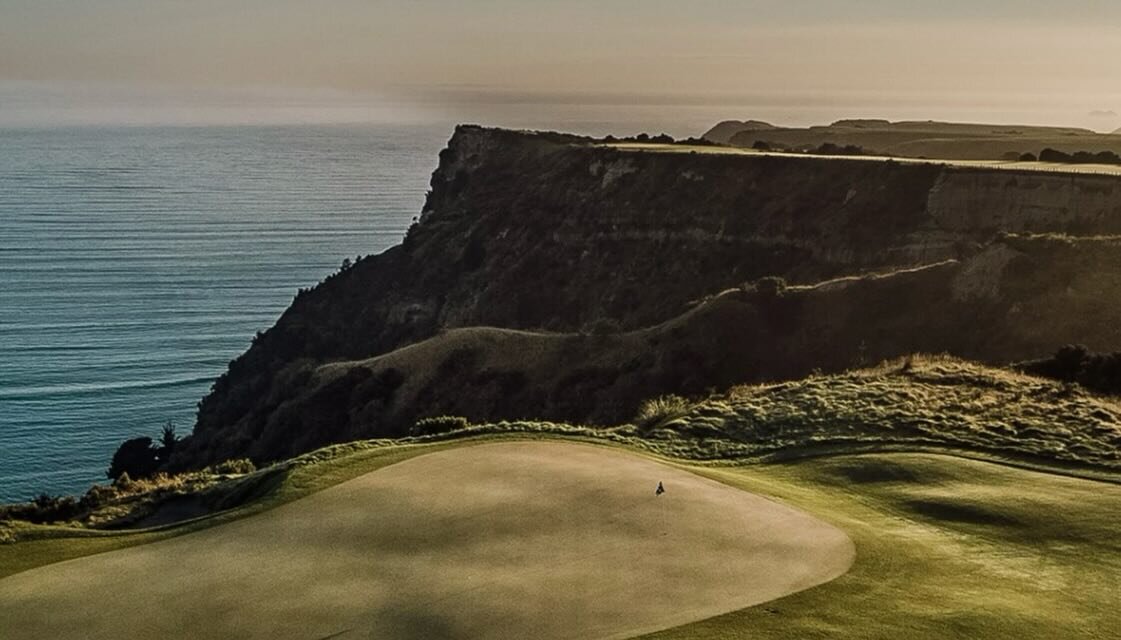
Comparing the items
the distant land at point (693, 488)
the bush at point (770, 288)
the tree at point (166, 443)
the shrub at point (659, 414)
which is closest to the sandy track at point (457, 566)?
the distant land at point (693, 488)

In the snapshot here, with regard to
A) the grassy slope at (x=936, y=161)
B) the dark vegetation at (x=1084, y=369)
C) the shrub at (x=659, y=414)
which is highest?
the grassy slope at (x=936, y=161)

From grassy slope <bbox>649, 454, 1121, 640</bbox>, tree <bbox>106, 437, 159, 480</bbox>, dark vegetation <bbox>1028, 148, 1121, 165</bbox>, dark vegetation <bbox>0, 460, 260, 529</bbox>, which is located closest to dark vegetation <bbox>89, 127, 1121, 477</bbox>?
tree <bbox>106, 437, 159, 480</bbox>

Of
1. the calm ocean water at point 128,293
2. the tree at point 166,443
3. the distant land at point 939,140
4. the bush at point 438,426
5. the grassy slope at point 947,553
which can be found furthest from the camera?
the distant land at point 939,140

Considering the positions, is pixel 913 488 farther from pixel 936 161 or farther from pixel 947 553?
pixel 936 161

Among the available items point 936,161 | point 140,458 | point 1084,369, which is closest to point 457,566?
point 1084,369

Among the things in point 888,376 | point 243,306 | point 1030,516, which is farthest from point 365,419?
point 243,306

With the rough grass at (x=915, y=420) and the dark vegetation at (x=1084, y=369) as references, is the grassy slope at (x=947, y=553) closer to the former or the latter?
the rough grass at (x=915, y=420)

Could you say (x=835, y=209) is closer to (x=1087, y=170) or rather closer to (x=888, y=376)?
(x=1087, y=170)
